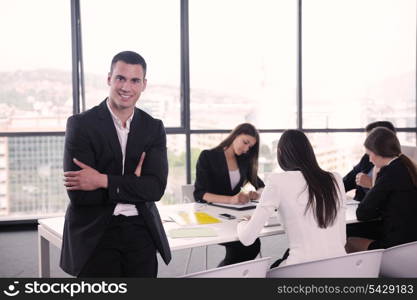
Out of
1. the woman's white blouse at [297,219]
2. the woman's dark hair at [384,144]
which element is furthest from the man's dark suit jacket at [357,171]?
the woman's white blouse at [297,219]

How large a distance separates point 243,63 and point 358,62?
1664mm

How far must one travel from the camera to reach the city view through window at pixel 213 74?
228 inches

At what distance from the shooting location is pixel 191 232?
2744mm

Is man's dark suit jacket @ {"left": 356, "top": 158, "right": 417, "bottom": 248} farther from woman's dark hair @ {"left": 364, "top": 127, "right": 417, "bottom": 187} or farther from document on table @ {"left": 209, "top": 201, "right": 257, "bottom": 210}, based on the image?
document on table @ {"left": 209, "top": 201, "right": 257, "bottom": 210}

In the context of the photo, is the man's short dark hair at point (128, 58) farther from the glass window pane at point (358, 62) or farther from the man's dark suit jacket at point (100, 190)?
the glass window pane at point (358, 62)

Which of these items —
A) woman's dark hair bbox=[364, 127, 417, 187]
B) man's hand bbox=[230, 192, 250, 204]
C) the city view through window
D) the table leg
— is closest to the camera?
the table leg

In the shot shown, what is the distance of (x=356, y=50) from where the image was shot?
6629 millimetres

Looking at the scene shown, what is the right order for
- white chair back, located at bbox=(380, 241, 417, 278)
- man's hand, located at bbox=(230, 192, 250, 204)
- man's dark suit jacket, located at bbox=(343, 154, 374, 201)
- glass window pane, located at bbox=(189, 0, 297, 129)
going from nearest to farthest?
white chair back, located at bbox=(380, 241, 417, 278)
man's hand, located at bbox=(230, 192, 250, 204)
man's dark suit jacket, located at bbox=(343, 154, 374, 201)
glass window pane, located at bbox=(189, 0, 297, 129)

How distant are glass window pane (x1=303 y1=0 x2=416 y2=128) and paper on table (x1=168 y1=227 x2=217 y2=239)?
4096mm

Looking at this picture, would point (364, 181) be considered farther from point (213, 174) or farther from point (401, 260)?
point (401, 260)

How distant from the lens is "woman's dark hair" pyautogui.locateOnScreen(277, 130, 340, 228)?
247 cm

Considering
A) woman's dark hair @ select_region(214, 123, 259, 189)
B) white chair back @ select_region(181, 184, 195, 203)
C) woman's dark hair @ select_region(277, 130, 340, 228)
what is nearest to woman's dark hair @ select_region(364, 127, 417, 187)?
woman's dark hair @ select_region(277, 130, 340, 228)

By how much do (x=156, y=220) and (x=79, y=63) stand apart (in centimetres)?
418

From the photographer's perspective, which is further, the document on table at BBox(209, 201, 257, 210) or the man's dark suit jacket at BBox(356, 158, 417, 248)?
the document on table at BBox(209, 201, 257, 210)
